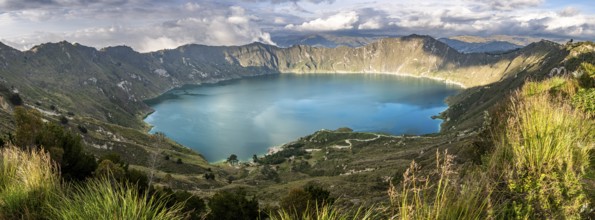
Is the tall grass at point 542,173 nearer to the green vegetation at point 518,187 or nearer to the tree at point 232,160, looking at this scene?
the green vegetation at point 518,187

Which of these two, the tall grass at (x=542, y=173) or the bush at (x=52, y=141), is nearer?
the tall grass at (x=542, y=173)

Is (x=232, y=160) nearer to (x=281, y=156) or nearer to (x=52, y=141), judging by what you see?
(x=281, y=156)

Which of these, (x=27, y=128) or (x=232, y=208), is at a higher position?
(x=27, y=128)

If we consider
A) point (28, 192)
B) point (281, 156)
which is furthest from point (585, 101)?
point (281, 156)

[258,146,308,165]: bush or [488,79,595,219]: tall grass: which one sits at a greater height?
[488,79,595,219]: tall grass

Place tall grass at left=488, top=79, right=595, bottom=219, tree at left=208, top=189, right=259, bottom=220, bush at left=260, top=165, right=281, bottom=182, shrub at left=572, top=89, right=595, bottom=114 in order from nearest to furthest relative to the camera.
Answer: tall grass at left=488, top=79, right=595, bottom=219 < shrub at left=572, top=89, right=595, bottom=114 < tree at left=208, top=189, right=259, bottom=220 < bush at left=260, top=165, right=281, bottom=182

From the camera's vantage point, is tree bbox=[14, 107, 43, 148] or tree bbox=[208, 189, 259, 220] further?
tree bbox=[208, 189, 259, 220]

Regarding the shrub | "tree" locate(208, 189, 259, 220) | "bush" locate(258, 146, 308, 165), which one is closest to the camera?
the shrub

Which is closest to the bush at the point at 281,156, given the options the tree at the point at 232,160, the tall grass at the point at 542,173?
the tree at the point at 232,160

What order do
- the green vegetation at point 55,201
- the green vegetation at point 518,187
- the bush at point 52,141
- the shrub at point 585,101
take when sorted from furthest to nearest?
the bush at point 52,141 → the shrub at point 585,101 → the green vegetation at point 55,201 → the green vegetation at point 518,187

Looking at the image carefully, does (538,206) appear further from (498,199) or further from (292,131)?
(292,131)

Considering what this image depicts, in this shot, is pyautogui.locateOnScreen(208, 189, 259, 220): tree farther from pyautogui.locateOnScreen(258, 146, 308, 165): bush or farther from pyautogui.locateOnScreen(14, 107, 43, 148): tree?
pyautogui.locateOnScreen(258, 146, 308, 165): bush

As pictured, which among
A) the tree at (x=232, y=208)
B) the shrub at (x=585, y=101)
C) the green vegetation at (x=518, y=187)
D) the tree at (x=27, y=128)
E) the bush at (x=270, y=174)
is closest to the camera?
the green vegetation at (x=518, y=187)

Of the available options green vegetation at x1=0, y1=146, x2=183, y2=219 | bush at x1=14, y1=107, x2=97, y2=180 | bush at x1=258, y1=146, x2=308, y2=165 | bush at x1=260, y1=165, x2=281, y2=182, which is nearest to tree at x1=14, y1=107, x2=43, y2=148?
bush at x1=14, y1=107, x2=97, y2=180
